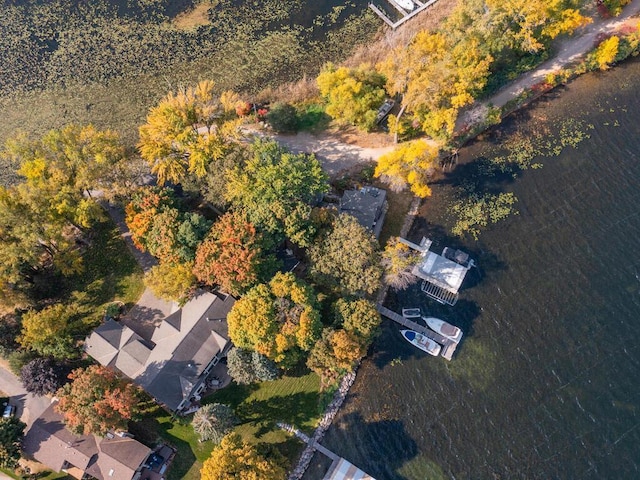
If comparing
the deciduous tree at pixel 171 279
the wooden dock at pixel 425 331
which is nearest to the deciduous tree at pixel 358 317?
the wooden dock at pixel 425 331

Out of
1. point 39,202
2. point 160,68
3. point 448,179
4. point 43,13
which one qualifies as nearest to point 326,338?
point 448,179

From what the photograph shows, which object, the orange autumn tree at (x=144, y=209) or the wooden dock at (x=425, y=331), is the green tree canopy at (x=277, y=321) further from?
the orange autumn tree at (x=144, y=209)

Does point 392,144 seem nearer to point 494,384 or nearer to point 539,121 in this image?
point 539,121

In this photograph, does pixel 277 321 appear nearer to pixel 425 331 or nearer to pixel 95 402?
pixel 425 331

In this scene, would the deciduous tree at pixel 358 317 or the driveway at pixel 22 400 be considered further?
the driveway at pixel 22 400

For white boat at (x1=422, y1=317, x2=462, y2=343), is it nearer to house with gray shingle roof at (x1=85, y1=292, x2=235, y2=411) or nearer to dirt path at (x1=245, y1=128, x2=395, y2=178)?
house with gray shingle roof at (x1=85, y1=292, x2=235, y2=411)

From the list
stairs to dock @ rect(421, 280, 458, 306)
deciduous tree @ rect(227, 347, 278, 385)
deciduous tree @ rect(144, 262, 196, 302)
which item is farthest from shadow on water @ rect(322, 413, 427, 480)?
deciduous tree @ rect(144, 262, 196, 302)
